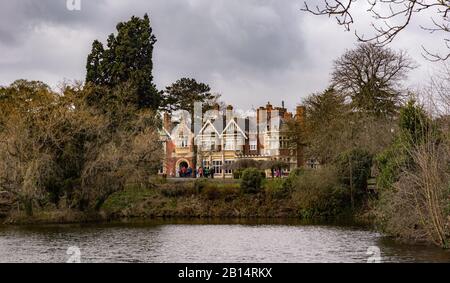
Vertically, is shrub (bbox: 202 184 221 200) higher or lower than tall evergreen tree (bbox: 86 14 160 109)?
lower

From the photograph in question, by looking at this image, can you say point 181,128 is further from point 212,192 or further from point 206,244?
point 206,244

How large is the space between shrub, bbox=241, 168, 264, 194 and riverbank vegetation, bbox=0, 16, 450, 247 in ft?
0.25

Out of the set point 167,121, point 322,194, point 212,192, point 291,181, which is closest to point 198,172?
point 167,121

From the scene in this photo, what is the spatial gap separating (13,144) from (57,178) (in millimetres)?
3504

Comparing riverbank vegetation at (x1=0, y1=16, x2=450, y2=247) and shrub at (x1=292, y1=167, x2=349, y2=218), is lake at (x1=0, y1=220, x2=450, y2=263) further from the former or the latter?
shrub at (x1=292, y1=167, x2=349, y2=218)

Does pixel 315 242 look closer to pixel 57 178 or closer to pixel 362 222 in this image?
pixel 362 222

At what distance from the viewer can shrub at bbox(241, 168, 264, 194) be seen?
55.8 metres

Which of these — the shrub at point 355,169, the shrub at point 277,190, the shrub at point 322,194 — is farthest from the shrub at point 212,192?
the shrub at point 355,169

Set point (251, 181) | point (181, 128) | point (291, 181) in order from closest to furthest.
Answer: point (291, 181)
point (251, 181)
point (181, 128)

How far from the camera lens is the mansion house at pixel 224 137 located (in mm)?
80938

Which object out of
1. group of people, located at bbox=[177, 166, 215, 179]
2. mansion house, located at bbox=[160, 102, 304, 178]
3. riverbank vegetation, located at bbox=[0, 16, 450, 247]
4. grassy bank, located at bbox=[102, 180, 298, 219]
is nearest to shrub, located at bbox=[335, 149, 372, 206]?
riverbank vegetation, located at bbox=[0, 16, 450, 247]

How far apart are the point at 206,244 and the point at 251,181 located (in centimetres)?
2560

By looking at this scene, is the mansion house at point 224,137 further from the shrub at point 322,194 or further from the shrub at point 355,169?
the shrub at point 355,169

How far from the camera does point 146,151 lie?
163 feet
